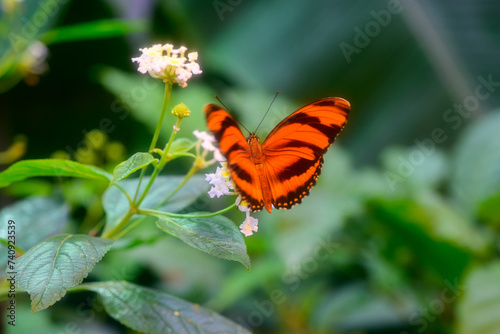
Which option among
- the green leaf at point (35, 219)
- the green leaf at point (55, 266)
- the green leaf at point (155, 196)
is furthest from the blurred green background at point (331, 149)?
the green leaf at point (55, 266)

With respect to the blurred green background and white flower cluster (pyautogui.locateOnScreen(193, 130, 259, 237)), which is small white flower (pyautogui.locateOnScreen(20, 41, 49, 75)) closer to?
the blurred green background

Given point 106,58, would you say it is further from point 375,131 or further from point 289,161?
point 289,161

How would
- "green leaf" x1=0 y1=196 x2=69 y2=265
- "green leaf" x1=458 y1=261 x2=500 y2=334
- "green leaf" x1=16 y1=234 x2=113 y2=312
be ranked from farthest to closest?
"green leaf" x1=458 y1=261 x2=500 y2=334, "green leaf" x1=0 y1=196 x2=69 y2=265, "green leaf" x1=16 y1=234 x2=113 y2=312

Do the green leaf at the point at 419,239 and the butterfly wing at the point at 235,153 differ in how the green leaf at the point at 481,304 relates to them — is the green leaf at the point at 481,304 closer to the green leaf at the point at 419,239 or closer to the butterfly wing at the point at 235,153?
the green leaf at the point at 419,239

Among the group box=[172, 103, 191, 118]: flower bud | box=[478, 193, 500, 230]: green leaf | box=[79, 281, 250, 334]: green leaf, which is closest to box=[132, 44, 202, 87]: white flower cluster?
box=[172, 103, 191, 118]: flower bud

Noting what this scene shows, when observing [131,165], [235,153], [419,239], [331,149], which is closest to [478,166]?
[419,239]
